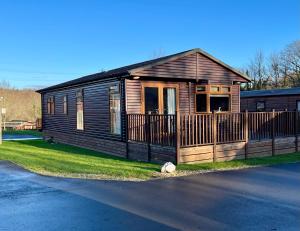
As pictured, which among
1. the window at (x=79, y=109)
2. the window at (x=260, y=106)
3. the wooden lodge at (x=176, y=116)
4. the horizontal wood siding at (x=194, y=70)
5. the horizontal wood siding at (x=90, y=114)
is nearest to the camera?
the wooden lodge at (x=176, y=116)

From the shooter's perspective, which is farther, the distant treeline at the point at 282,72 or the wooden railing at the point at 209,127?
the distant treeline at the point at 282,72

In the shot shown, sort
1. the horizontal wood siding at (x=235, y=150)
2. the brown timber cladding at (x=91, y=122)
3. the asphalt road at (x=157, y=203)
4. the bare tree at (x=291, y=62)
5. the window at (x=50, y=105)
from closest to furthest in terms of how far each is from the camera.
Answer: the asphalt road at (x=157, y=203) → the horizontal wood siding at (x=235, y=150) → the brown timber cladding at (x=91, y=122) → the window at (x=50, y=105) → the bare tree at (x=291, y=62)

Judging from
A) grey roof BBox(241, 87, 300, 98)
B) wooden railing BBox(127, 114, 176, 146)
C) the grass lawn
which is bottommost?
the grass lawn

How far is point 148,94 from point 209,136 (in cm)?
329

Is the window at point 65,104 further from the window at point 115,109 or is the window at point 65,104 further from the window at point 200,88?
the window at point 200,88

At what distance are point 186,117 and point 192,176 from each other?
92.7 inches

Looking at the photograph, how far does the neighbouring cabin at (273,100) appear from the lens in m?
26.9

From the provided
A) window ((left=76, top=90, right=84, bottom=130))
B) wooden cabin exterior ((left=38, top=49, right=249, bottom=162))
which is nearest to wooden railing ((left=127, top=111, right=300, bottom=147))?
wooden cabin exterior ((left=38, top=49, right=249, bottom=162))

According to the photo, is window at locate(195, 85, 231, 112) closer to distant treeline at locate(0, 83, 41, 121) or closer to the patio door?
the patio door

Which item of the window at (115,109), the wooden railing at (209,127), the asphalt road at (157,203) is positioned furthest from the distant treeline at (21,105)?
the asphalt road at (157,203)

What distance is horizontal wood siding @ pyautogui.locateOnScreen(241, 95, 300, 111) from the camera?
2706 cm

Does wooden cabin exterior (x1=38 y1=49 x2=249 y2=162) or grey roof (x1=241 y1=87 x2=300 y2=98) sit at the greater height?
grey roof (x1=241 y1=87 x2=300 y2=98)

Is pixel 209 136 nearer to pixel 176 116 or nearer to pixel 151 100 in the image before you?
pixel 176 116

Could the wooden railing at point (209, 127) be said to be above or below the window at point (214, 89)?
below
